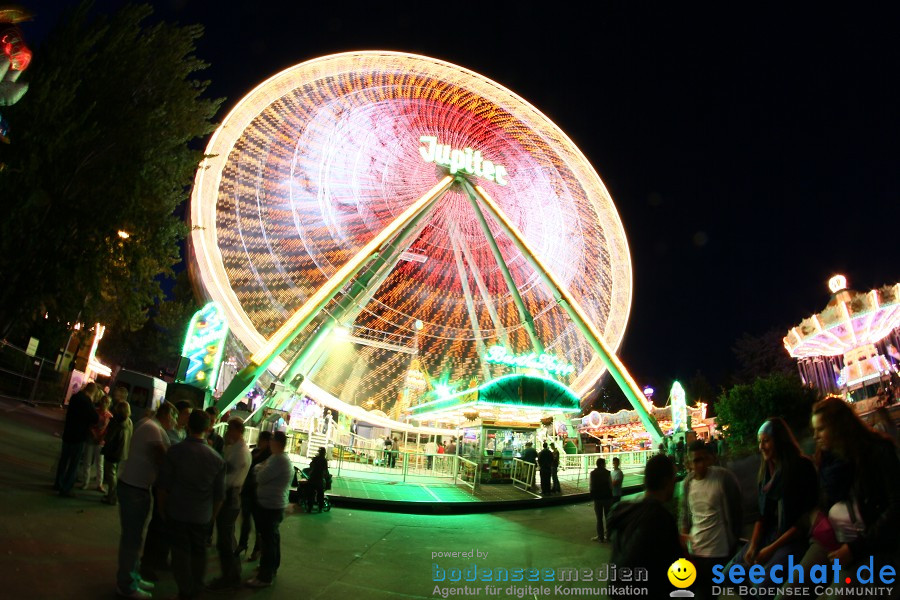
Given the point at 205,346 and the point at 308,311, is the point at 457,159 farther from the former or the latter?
the point at 205,346

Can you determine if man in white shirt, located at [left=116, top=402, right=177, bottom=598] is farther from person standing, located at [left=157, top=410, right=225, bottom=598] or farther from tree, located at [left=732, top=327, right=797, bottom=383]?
tree, located at [left=732, top=327, right=797, bottom=383]

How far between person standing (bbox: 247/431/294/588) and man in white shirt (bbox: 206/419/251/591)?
0.18 meters

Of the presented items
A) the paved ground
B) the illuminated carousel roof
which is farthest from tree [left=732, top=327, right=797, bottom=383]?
the paved ground

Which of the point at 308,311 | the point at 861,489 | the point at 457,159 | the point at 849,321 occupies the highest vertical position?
the point at 457,159

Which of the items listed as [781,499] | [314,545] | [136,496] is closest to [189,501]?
[136,496]

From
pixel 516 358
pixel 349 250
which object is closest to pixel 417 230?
pixel 349 250

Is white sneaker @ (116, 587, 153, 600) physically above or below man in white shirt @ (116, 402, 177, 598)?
below

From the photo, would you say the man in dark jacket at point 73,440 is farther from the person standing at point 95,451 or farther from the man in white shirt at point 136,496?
the man in white shirt at point 136,496

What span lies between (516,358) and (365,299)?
24.0 ft

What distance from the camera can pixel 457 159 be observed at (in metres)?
25.1

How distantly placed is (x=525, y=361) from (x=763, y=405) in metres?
9.67

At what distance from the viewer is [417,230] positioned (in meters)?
25.5

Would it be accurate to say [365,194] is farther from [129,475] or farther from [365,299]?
[129,475]

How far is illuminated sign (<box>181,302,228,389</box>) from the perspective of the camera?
16141 millimetres
